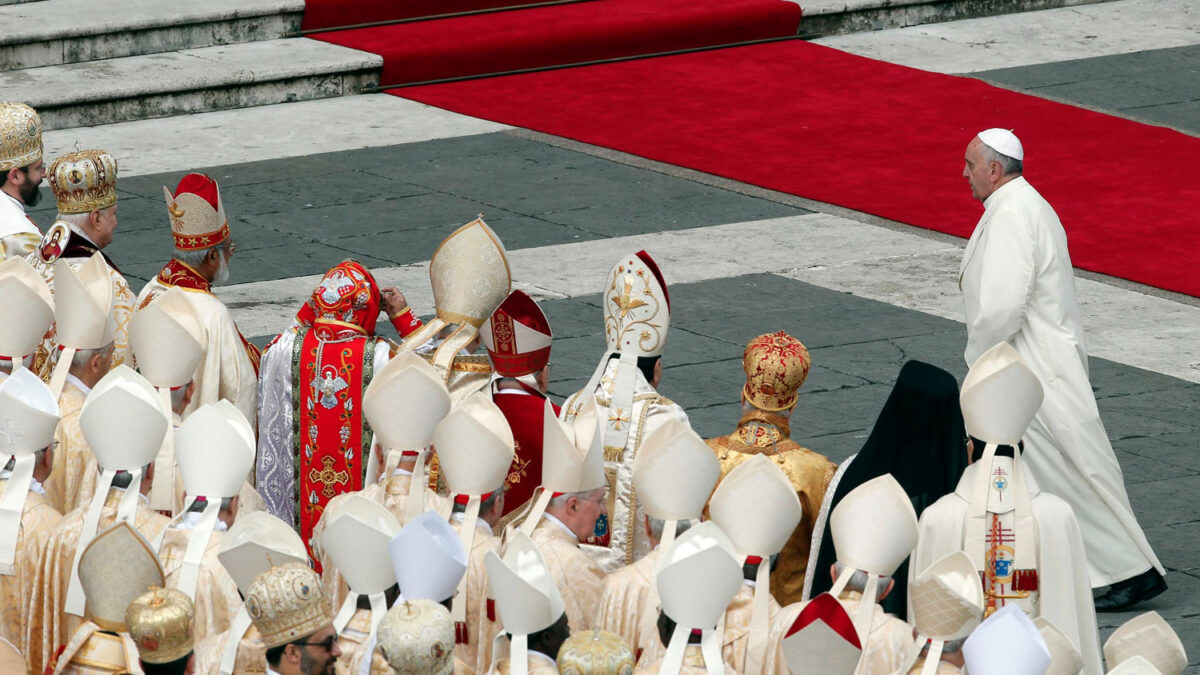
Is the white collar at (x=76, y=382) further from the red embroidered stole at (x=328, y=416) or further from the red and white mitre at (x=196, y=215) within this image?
the red and white mitre at (x=196, y=215)

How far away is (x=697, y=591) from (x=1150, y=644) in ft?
3.15

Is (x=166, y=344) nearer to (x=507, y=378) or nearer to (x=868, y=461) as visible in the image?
(x=507, y=378)

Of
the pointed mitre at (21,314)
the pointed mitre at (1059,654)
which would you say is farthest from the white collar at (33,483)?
the pointed mitre at (1059,654)

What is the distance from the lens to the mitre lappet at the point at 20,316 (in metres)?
6.09

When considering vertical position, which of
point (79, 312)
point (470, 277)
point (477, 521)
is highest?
point (470, 277)

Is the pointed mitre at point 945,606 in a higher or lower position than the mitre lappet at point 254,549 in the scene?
higher

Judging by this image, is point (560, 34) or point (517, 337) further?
point (560, 34)

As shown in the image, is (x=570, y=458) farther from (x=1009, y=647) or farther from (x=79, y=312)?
(x=79, y=312)

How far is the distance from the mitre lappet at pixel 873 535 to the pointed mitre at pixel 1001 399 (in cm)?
68

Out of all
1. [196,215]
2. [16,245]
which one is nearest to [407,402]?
[196,215]

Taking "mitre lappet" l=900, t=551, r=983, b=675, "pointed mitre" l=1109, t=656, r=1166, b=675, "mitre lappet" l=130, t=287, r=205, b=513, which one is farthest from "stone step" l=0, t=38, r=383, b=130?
"pointed mitre" l=1109, t=656, r=1166, b=675

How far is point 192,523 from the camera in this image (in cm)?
522

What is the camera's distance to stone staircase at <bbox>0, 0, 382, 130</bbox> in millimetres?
13438

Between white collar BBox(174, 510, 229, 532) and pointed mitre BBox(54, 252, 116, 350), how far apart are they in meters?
1.10
